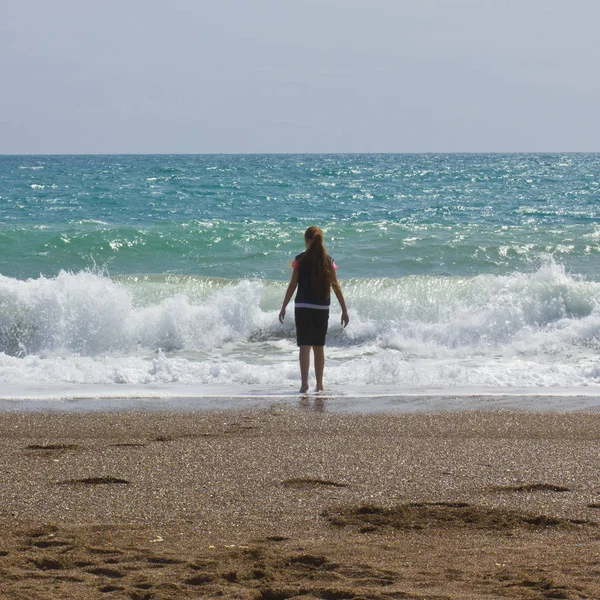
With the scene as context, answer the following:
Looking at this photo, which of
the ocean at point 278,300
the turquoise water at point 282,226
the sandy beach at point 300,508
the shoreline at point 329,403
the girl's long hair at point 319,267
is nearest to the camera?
the sandy beach at point 300,508

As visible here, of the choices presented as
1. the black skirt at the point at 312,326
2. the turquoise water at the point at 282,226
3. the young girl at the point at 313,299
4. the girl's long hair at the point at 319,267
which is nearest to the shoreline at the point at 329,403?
the young girl at the point at 313,299

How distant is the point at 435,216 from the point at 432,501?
2038cm

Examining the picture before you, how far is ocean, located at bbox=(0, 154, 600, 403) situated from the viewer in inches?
348

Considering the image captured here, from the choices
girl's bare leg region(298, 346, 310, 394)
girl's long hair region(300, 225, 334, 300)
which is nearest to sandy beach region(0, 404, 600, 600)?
girl's bare leg region(298, 346, 310, 394)

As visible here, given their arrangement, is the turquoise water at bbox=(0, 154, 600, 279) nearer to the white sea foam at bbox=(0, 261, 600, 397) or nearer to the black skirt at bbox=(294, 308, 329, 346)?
the white sea foam at bbox=(0, 261, 600, 397)

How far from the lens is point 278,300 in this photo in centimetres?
1351

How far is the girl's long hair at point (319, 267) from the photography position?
26.4 feet

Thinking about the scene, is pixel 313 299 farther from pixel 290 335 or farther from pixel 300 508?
pixel 300 508

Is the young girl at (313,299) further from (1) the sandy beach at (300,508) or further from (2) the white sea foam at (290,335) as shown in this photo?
(1) the sandy beach at (300,508)

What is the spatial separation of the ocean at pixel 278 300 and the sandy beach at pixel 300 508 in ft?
6.63

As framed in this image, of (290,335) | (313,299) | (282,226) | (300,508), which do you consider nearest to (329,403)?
(313,299)

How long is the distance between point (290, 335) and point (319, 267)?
382 centimetres

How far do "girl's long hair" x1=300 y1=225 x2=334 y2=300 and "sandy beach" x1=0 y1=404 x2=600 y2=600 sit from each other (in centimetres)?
185

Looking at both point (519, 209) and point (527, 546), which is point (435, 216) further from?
point (527, 546)
